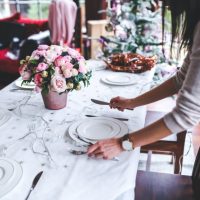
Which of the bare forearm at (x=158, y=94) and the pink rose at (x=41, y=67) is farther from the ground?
the pink rose at (x=41, y=67)

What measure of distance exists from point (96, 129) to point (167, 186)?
40 cm

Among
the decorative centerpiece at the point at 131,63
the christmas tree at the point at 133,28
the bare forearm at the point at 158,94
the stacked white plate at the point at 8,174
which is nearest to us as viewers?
the stacked white plate at the point at 8,174

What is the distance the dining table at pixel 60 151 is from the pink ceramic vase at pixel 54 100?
A: 0.07 ft

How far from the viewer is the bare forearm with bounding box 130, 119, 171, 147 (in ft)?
2.82

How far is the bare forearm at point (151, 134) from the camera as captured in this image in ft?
2.82

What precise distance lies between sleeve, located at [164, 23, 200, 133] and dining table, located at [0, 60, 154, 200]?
0.17 m

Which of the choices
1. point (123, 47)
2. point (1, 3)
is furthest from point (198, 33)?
point (1, 3)

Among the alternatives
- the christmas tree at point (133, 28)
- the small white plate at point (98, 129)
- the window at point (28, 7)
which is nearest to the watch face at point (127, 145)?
the small white plate at point (98, 129)

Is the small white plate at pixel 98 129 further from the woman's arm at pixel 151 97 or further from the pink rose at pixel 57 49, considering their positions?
the pink rose at pixel 57 49

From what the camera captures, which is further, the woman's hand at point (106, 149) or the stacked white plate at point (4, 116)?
the stacked white plate at point (4, 116)

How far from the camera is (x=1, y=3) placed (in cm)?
480

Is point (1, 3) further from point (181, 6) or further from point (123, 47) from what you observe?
point (181, 6)

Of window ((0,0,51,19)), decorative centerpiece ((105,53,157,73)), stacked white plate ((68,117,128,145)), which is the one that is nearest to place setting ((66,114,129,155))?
stacked white plate ((68,117,128,145))

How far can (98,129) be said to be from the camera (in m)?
1.02
